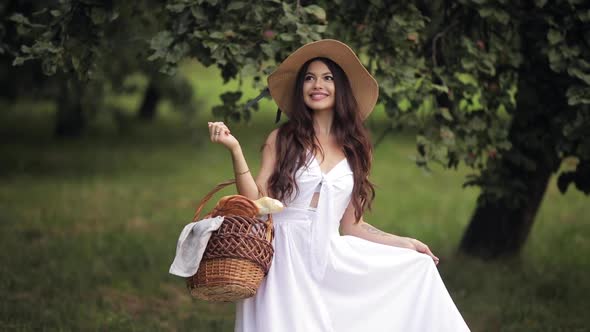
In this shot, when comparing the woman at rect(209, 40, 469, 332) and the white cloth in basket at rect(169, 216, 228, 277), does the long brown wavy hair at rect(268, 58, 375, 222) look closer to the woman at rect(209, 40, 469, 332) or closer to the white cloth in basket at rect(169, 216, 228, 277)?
the woman at rect(209, 40, 469, 332)

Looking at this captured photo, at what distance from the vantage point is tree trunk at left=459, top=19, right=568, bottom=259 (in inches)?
226

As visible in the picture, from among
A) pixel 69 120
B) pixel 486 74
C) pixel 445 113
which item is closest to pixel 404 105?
pixel 486 74

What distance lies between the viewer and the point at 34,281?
244 inches

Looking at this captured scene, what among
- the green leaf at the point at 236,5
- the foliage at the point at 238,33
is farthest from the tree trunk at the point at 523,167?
the green leaf at the point at 236,5

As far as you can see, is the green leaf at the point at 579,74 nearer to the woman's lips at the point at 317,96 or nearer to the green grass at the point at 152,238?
the green grass at the point at 152,238

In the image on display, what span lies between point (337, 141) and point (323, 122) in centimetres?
13

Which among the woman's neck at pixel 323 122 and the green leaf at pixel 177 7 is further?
the green leaf at pixel 177 7

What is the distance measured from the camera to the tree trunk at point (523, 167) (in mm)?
5746

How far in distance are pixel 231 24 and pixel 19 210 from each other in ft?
16.4

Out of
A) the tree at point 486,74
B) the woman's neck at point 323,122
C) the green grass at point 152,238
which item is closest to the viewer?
the woman's neck at point 323,122

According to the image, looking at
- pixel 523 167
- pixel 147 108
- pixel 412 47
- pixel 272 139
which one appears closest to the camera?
pixel 272 139

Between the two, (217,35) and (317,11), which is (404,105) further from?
(217,35)

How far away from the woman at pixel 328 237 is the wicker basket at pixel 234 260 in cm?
24

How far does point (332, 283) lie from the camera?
3.68 metres
